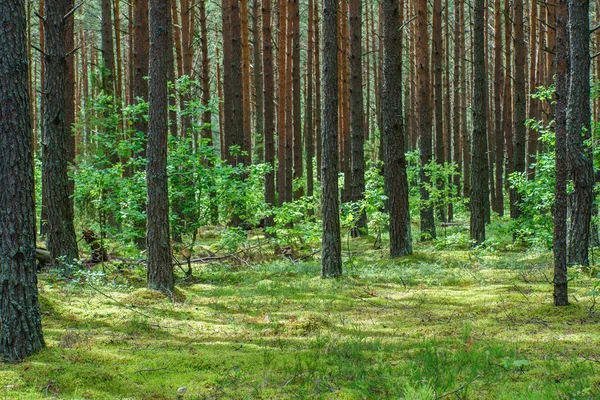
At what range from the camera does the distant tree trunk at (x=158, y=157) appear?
864cm

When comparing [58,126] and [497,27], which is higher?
[497,27]

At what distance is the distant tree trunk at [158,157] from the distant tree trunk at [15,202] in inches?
145

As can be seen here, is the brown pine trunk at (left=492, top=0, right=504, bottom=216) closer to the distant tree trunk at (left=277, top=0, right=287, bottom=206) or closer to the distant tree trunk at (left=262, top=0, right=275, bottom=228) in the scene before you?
the distant tree trunk at (left=277, top=0, right=287, bottom=206)

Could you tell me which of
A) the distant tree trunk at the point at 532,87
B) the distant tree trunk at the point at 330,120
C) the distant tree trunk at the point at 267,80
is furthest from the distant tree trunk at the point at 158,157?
the distant tree trunk at the point at 532,87

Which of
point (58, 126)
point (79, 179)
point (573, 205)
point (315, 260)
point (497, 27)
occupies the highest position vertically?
point (497, 27)

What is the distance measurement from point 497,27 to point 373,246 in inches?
455

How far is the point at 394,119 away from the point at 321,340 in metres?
7.54

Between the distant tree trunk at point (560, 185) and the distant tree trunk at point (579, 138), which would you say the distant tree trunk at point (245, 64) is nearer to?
the distant tree trunk at point (579, 138)

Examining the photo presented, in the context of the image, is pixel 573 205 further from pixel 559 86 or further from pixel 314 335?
pixel 314 335

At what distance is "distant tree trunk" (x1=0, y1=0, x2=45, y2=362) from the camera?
190 inches

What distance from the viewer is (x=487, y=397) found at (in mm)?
4125

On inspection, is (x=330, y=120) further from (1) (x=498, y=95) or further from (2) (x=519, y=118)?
(1) (x=498, y=95)

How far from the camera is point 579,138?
28.7 ft

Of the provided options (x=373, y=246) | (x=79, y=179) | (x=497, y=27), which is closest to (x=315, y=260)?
(x=373, y=246)
